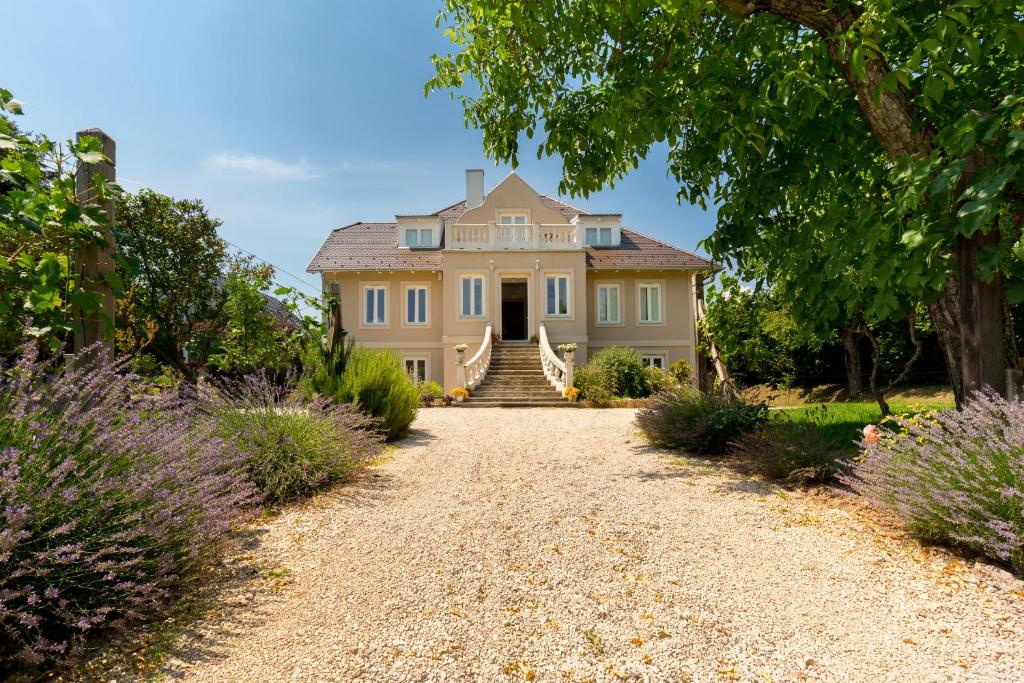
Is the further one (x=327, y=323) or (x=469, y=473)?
(x=327, y=323)

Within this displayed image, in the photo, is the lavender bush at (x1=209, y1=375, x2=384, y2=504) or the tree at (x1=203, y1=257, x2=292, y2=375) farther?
the tree at (x1=203, y1=257, x2=292, y2=375)

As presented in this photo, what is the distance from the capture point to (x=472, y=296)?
19.0m

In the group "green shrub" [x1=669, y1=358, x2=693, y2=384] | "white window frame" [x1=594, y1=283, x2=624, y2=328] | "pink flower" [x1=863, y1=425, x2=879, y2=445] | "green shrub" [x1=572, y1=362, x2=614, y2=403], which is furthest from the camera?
"white window frame" [x1=594, y1=283, x2=624, y2=328]

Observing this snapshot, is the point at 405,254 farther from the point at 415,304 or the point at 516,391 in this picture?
the point at 516,391

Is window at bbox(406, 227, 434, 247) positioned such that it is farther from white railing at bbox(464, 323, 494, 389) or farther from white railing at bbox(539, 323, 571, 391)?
white railing at bbox(539, 323, 571, 391)

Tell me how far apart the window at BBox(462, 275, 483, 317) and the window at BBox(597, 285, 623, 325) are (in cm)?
447

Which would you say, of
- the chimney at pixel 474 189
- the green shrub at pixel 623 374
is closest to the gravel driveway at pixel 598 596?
Answer: the green shrub at pixel 623 374

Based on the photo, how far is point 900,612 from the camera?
2.88 m

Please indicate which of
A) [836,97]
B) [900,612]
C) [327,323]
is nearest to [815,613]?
[900,612]

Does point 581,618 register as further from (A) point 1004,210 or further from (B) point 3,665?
(A) point 1004,210

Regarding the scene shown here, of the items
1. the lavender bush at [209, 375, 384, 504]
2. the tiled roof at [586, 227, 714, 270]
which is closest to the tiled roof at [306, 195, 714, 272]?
the tiled roof at [586, 227, 714, 270]

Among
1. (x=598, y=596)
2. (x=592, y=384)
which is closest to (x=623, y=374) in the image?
(x=592, y=384)

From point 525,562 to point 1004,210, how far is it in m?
4.77

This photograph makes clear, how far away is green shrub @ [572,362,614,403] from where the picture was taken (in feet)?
46.7
